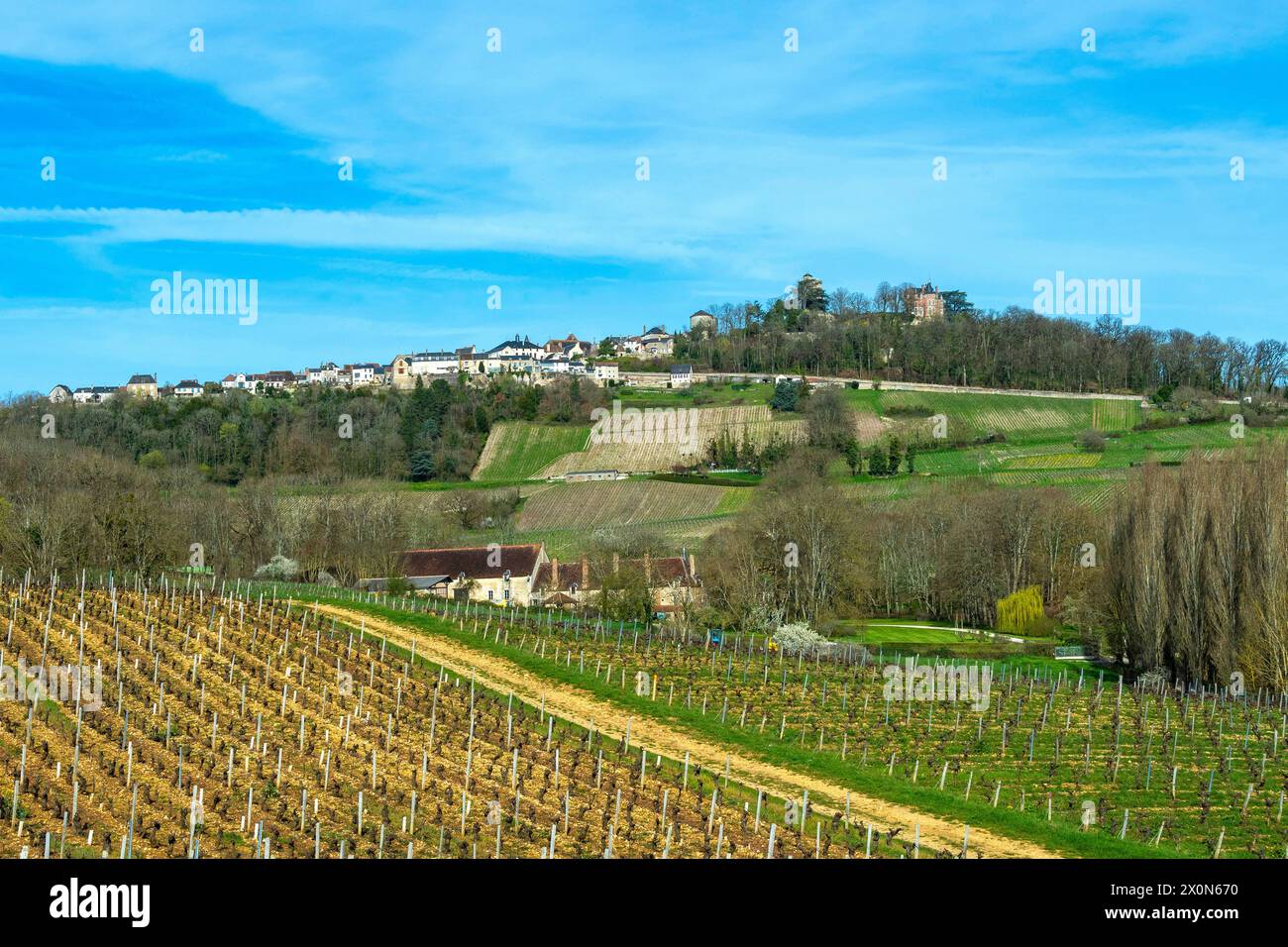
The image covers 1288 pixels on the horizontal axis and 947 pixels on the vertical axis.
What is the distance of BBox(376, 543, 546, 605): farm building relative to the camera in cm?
6769

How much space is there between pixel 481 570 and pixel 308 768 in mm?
47057

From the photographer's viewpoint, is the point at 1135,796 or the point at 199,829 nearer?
the point at 199,829

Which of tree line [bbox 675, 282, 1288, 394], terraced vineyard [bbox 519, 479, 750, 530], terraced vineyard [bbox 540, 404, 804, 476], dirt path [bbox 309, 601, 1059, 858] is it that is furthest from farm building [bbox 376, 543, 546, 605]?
tree line [bbox 675, 282, 1288, 394]

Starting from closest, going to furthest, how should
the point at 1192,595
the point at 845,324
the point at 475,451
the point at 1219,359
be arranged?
the point at 1192,595, the point at 475,451, the point at 1219,359, the point at 845,324

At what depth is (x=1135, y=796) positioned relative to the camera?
1035 inches

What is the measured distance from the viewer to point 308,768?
2309cm

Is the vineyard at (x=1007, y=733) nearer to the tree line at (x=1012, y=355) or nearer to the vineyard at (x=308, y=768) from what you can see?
the vineyard at (x=308, y=768)

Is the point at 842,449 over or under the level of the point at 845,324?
under

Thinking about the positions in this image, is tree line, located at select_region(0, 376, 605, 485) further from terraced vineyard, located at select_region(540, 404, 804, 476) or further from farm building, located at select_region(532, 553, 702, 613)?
farm building, located at select_region(532, 553, 702, 613)
